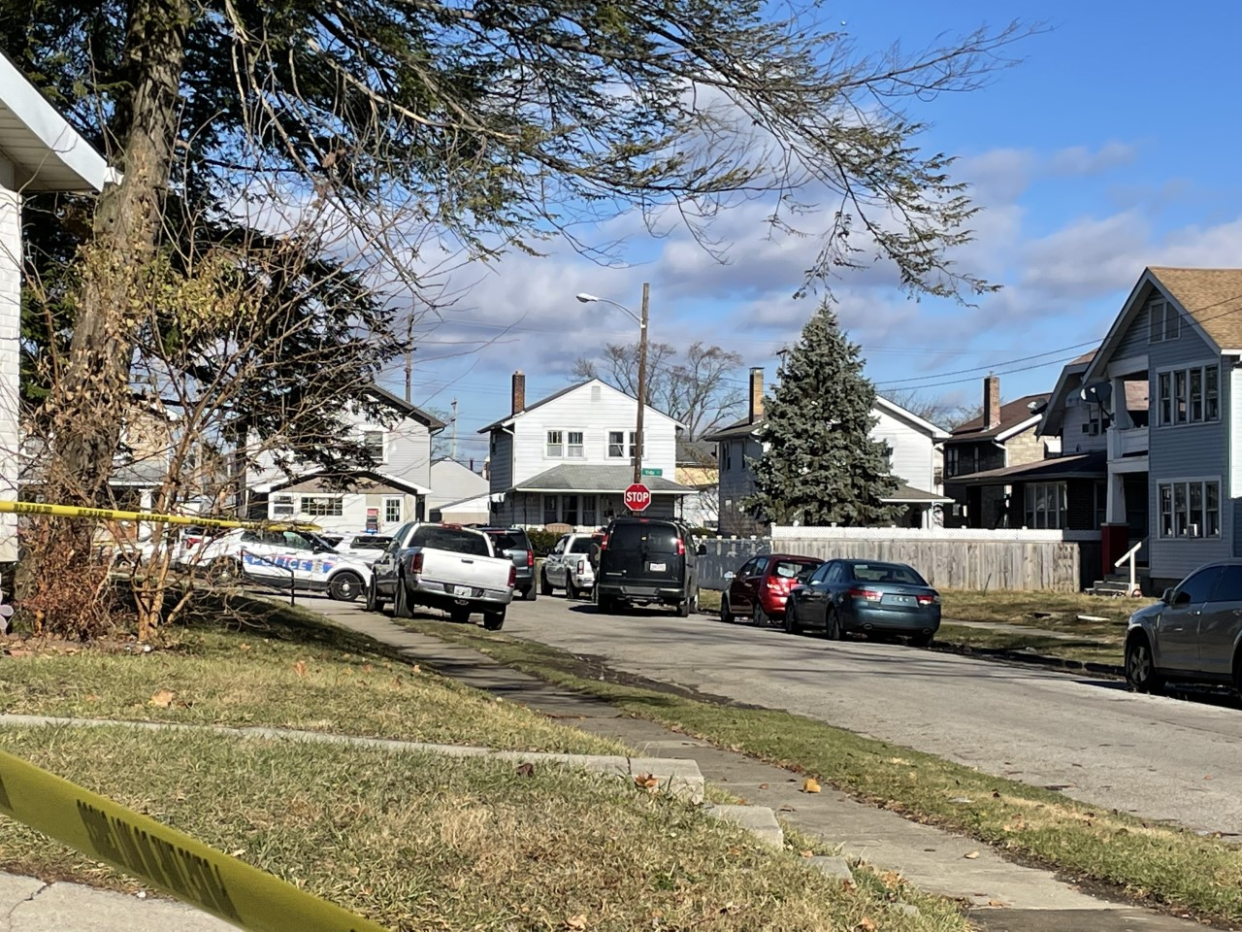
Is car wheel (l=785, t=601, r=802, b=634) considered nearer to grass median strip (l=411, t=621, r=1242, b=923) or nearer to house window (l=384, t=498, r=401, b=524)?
grass median strip (l=411, t=621, r=1242, b=923)

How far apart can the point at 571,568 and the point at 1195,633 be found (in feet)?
87.2

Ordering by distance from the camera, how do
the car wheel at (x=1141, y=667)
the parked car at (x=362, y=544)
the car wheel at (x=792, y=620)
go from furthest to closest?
the parked car at (x=362, y=544) → the car wheel at (x=792, y=620) → the car wheel at (x=1141, y=667)

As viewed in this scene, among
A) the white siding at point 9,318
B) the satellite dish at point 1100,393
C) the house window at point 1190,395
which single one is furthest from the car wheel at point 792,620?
the satellite dish at point 1100,393

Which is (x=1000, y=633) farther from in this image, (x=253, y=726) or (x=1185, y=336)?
(x=253, y=726)

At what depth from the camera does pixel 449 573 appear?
91.1 ft

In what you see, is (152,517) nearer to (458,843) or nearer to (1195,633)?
(458,843)

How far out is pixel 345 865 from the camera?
5688 millimetres

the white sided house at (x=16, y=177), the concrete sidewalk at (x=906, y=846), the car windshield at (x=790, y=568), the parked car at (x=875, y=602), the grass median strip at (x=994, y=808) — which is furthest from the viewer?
the car windshield at (x=790, y=568)

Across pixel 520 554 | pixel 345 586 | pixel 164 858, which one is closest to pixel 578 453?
pixel 520 554

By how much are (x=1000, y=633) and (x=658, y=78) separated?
1832 cm

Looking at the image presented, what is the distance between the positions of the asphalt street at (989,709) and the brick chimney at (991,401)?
43878mm

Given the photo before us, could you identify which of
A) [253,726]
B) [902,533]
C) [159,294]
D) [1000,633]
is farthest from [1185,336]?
[253,726]

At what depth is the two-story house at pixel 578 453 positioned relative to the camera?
73.7 m

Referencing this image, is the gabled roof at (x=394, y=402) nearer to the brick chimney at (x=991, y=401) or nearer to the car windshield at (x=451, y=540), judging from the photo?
the car windshield at (x=451, y=540)
